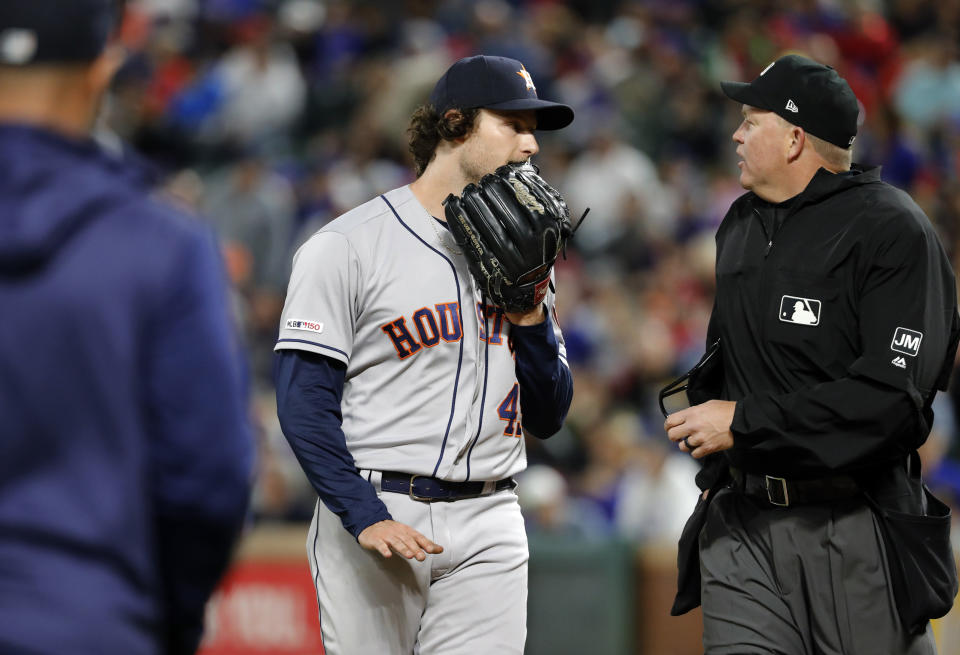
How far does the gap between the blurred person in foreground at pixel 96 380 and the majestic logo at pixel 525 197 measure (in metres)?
1.77

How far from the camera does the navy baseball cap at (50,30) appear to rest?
1829 millimetres

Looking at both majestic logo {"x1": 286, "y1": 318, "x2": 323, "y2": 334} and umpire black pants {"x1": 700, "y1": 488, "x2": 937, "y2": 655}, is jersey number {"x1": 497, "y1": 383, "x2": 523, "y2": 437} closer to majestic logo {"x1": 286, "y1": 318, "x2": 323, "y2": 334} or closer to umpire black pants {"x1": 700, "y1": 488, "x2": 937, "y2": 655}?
majestic logo {"x1": 286, "y1": 318, "x2": 323, "y2": 334}

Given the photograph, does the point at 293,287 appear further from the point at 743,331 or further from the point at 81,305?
the point at 81,305

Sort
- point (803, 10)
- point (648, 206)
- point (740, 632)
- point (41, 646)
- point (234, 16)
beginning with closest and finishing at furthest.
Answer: point (41, 646), point (740, 632), point (648, 206), point (803, 10), point (234, 16)

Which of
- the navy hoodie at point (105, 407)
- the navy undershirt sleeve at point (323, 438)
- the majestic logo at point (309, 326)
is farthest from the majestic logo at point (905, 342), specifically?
the navy hoodie at point (105, 407)

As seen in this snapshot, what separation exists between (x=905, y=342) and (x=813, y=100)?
2.54 feet

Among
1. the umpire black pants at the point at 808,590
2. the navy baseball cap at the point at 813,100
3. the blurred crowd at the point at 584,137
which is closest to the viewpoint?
the umpire black pants at the point at 808,590

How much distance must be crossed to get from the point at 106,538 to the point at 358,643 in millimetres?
1867

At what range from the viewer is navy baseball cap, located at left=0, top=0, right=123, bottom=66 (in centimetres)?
183

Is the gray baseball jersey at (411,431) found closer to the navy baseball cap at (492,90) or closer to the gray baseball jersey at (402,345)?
the gray baseball jersey at (402,345)

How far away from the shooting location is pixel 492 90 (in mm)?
3789

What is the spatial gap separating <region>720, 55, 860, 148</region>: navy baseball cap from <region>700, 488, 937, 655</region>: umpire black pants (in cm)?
109

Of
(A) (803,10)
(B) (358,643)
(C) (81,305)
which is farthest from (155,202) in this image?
(A) (803,10)

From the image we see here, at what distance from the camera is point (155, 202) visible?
6.25 ft
